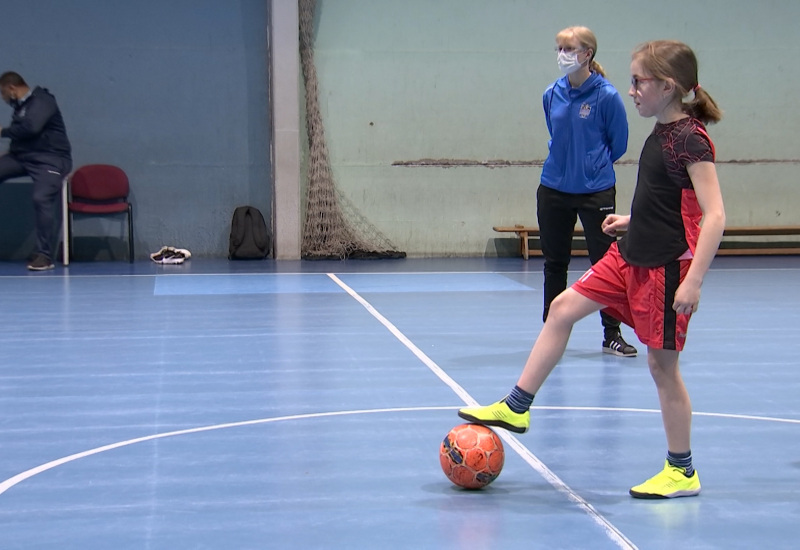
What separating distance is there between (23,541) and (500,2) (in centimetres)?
1069

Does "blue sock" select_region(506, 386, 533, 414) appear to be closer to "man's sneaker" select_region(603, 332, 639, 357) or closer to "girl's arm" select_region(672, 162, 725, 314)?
"girl's arm" select_region(672, 162, 725, 314)

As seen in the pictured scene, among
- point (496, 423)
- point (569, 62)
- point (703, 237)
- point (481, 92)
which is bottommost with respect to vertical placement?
point (496, 423)

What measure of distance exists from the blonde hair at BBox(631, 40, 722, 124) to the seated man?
862 cm

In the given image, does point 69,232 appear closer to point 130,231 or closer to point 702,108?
point 130,231

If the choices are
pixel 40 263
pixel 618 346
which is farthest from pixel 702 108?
pixel 40 263

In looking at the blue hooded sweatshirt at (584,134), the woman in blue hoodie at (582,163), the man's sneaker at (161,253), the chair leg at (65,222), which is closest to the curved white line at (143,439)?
the woman in blue hoodie at (582,163)

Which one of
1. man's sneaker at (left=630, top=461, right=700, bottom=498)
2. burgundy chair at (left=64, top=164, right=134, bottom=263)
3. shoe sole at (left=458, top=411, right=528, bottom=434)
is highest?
burgundy chair at (left=64, top=164, right=134, bottom=263)

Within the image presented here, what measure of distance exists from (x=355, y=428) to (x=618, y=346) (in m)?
2.30

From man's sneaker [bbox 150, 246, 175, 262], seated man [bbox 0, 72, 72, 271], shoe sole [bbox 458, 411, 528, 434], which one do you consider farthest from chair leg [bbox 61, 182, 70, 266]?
shoe sole [bbox 458, 411, 528, 434]

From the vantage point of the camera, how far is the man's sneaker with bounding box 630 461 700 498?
345cm

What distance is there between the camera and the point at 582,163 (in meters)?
6.06

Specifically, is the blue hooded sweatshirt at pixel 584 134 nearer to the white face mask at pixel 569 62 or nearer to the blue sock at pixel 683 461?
the white face mask at pixel 569 62

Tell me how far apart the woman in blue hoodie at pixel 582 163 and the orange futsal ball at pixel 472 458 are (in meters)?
2.64

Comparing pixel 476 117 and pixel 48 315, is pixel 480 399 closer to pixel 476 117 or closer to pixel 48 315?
pixel 48 315
